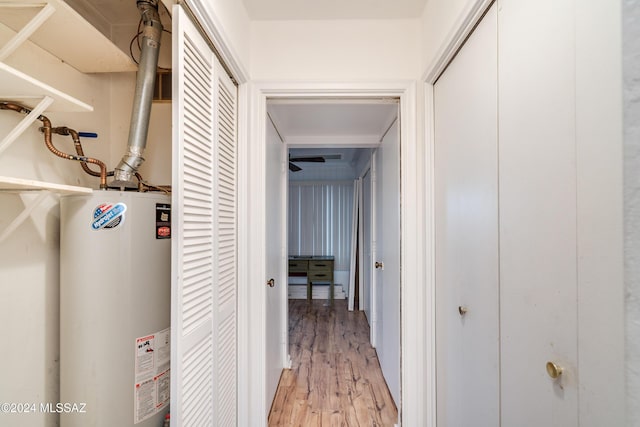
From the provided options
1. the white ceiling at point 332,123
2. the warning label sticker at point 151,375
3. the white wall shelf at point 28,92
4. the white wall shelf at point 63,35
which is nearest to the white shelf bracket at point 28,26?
the white wall shelf at point 63,35

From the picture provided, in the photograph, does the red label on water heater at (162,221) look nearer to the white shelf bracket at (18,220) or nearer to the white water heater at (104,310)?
the white water heater at (104,310)

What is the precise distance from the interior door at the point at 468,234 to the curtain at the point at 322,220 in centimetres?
367

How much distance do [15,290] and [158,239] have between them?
0.44 metres

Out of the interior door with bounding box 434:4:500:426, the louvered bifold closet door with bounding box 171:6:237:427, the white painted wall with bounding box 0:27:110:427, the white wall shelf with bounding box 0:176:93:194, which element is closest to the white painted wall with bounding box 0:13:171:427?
the white painted wall with bounding box 0:27:110:427

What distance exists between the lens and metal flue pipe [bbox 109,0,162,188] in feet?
3.49

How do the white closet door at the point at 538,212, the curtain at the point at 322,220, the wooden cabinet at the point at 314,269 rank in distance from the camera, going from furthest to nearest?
1. the curtain at the point at 322,220
2. the wooden cabinet at the point at 314,269
3. the white closet door at the point at 538,212

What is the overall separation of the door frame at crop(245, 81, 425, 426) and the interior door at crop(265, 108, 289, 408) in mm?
214

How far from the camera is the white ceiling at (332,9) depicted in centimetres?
143

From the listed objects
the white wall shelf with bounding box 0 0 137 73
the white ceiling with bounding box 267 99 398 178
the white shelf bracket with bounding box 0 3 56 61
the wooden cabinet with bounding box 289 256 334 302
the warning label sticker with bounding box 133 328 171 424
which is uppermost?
the white ceiling with bounding box 267 99 398 178

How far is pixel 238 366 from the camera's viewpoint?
148 centimetres

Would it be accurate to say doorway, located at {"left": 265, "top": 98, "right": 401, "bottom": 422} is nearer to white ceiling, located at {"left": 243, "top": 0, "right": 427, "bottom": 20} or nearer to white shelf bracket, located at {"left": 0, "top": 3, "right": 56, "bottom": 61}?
white ceiling, located at {"left": 243, "top": 0, "right": 427, "bottom": 20}

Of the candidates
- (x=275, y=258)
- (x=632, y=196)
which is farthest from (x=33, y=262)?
(x=632, y=196)

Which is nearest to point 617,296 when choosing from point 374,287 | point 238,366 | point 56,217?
point 238,366

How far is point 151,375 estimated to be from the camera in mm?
1024
